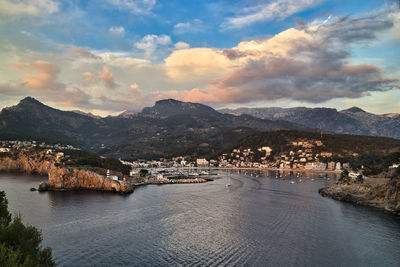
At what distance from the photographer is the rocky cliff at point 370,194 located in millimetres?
54438

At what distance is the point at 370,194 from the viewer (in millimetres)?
61906

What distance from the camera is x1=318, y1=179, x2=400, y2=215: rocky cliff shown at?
54.4 meters

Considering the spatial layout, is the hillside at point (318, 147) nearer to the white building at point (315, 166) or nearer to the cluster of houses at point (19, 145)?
the white building at point (315, 166)

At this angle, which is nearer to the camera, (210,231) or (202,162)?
(210,231)

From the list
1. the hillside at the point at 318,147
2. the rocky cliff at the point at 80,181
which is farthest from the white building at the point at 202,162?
the rocky cliff at the point at 80,181

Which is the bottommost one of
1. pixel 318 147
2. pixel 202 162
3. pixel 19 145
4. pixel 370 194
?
pixel 202 162

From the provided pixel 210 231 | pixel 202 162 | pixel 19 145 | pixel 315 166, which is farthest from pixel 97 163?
pixel 315 166

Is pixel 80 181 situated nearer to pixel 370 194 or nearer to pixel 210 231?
pixel 210 231

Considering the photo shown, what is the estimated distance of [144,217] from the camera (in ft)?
161

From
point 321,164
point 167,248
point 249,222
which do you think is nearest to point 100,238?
point 167,248

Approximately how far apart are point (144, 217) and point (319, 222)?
29.7 m

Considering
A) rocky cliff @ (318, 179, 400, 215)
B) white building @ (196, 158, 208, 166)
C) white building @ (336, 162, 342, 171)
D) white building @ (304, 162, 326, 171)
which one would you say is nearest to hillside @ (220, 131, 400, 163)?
white building @ (304, 162, 326, 171)

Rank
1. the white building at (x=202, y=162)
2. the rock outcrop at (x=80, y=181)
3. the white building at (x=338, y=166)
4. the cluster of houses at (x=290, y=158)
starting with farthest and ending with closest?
the white building at (x=202, y=162) < the cluster of houses at (x=290, y=158) < the white building at (x=338, y=166) < the rock outcrop at (x=80, y=181)

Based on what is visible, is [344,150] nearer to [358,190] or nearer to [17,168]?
[358,190]
